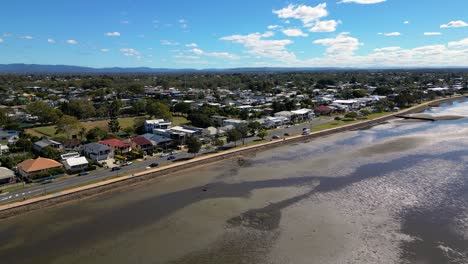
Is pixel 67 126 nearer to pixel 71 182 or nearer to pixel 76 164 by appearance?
pixel 76 164

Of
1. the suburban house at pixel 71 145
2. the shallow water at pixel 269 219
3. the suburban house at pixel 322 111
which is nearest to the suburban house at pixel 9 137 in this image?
the suburban house at pixel 71 145

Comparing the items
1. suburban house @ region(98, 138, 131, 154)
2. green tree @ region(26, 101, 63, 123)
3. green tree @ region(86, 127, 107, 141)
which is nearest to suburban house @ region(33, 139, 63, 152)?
green tree @ region(86, 127, 107, 141)

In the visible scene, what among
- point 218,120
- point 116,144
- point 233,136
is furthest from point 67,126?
point 233,136

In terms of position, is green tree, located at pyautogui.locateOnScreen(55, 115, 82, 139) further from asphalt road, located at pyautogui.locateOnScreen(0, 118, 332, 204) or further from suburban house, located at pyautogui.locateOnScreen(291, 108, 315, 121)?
suburban house, located at pyautogui.locateOnScreen(291, 108, 315, 121)

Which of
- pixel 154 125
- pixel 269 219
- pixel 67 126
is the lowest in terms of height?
pixel 269 219

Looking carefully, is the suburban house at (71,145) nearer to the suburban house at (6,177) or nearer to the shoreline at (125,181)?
the suburban house at (6,177)

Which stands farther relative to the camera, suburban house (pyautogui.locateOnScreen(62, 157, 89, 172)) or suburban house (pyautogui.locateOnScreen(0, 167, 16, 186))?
suburban house (pyautogui.locateOnScreen(62, 157, 89, 172))

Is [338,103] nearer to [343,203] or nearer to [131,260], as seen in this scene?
[343,203]
